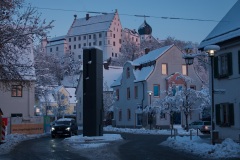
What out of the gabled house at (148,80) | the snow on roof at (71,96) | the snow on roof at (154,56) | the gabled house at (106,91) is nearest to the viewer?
the gabled house at (148,80)

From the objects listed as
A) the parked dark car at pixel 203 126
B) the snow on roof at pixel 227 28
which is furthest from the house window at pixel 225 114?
the parked dark car at pixel 203 126

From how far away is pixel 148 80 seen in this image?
5462 cm

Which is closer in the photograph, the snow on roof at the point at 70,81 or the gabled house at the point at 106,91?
the gabled house at the point at 106,91

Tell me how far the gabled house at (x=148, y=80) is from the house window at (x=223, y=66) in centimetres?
2405

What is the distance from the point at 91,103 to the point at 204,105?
2288 centimetres

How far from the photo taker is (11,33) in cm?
2205

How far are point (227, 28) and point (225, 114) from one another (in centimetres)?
562

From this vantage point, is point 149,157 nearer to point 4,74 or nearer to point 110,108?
point 4,74

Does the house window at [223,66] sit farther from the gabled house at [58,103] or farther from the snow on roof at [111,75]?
the gabled house at [58,103]

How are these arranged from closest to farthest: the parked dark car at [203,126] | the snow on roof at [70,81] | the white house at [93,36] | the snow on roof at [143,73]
Answer: the parked dark car at [203,126], the snow on roof at [143,73], the snow on roof at [70,81], the white house at [93,36]

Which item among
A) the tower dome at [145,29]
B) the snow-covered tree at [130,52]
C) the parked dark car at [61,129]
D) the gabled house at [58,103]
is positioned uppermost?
the tower dome at [145,29]

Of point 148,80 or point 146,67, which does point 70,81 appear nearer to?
point 146,67

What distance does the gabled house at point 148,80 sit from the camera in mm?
54750

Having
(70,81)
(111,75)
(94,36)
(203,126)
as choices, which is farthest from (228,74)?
(94,36)
